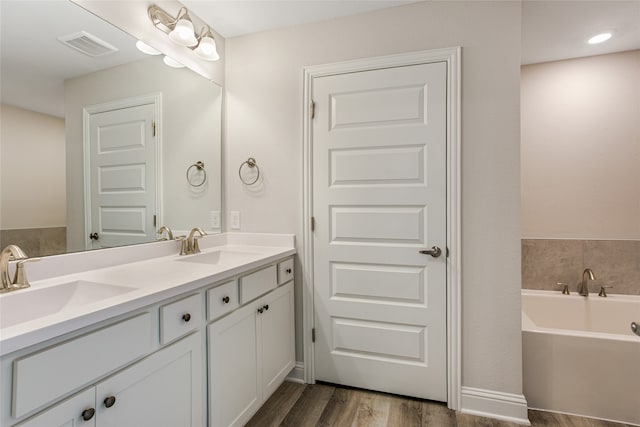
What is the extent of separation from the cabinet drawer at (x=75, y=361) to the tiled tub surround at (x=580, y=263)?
2.79 m

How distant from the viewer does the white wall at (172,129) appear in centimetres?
141

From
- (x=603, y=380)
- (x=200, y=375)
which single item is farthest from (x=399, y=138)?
(x=603, y=380)

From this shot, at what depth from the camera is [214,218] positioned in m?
2.26

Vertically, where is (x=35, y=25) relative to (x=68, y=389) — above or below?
above

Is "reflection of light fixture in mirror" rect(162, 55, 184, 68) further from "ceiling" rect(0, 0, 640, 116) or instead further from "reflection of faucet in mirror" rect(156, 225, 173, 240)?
"reflection of faucet in mirror" rect(156, 225, 173, 240)

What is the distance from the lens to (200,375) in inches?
52.4

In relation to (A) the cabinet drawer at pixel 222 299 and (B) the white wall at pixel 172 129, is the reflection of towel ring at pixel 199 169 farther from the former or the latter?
(A) the cabinet drawer at pixel 222 299

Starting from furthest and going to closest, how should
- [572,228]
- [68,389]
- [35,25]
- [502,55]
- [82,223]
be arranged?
[572,228] → [502,55] → [82,223] → [35,25] → [68,389]

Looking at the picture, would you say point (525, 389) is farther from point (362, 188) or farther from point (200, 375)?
point (200, 375)

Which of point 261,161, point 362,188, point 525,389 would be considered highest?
point 261,161

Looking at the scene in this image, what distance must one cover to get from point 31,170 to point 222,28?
5.04 feet

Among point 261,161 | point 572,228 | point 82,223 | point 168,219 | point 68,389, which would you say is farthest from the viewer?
Answer: point 572,228

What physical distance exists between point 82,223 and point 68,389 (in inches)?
32.8

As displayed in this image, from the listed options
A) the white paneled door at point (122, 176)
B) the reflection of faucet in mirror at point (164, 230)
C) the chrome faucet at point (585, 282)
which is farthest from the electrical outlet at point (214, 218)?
the chrome faucet at point (585, 282)
